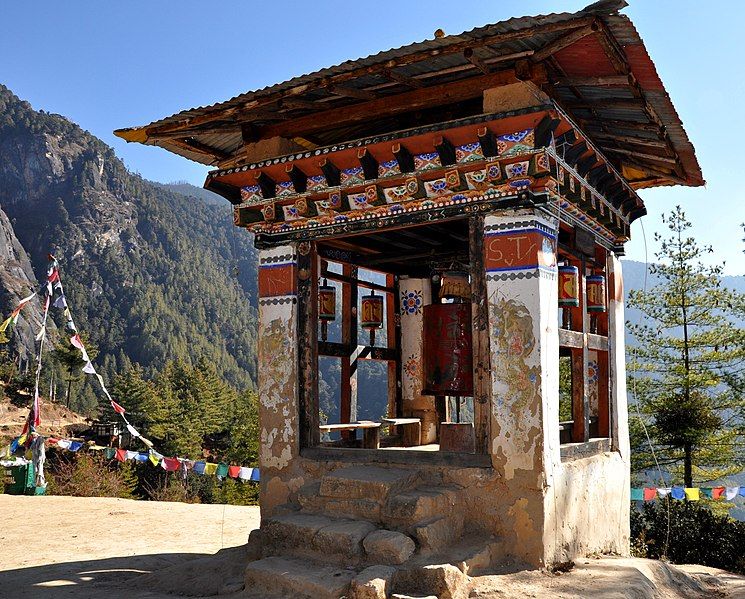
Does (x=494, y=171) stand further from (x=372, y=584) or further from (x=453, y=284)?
(x=372, y=584)

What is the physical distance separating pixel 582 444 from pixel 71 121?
506 feet

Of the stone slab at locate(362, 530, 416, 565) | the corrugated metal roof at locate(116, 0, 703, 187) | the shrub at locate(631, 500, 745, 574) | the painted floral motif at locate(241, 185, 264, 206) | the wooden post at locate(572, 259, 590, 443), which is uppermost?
the corrugated metal roof at locate(116, 0, 703, 187)

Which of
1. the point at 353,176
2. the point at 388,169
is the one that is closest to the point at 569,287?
the point at 388,169

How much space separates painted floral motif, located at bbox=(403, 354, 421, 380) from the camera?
1005cm

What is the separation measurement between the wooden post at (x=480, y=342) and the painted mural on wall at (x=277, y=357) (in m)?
2.04

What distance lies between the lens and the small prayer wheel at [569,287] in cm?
705

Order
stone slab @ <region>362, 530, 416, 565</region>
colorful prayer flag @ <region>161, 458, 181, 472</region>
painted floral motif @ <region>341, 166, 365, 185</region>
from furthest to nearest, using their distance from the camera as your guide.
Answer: colorful prayer flag @ <region>161, 458, 181, 472</region>, painted floral motif @ <region>341, 166, 365, 185</region>, stone slab @ <region>362, 530, 416, 565</region>

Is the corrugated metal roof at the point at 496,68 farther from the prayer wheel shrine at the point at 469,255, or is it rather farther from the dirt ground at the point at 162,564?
the dirt ground at the point at 162,564

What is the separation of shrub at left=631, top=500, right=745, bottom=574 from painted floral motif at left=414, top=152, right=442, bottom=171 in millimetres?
12453

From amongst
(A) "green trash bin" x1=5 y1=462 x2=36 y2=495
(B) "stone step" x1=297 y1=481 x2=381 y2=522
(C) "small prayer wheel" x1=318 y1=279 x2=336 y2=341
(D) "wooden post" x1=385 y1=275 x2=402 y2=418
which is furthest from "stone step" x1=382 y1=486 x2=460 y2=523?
(A) "green trash bin" x1=5 y1=462 x2=36 y2=495

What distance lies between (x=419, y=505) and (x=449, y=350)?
89.4 inches

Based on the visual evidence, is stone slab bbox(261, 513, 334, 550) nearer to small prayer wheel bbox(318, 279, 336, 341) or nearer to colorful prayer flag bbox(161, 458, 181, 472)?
small prayer wheel bbox(318, 279, 336, 341)

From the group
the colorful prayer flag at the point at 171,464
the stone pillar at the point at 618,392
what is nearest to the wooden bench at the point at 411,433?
the stone pillar at the point at 618,392

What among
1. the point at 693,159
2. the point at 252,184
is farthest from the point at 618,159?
the point at 252,184
